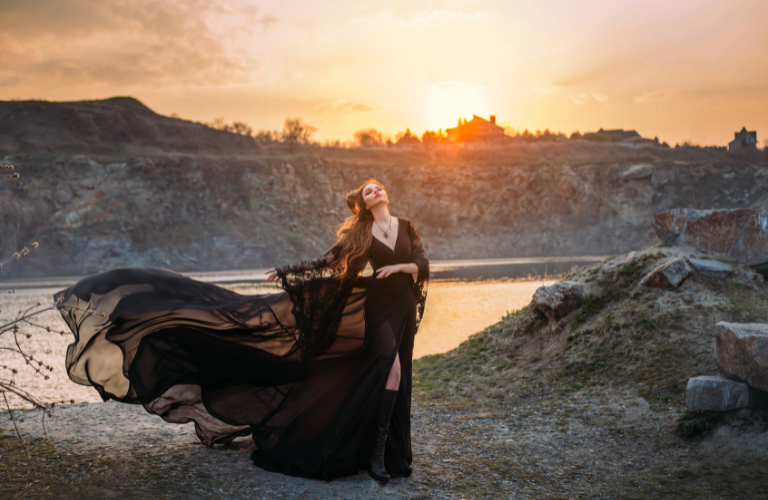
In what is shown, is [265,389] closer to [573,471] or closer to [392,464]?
[392,464]

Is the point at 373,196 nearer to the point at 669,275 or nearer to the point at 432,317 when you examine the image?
the point at 669,275

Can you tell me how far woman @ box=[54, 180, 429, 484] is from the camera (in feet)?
13.3

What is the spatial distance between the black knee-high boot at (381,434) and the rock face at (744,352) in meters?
3.06

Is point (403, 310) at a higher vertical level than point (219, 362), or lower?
higher

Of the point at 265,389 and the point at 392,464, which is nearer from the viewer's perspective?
the point at 392,464

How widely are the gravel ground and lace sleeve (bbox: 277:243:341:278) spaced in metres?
1.48

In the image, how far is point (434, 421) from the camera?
5832mm

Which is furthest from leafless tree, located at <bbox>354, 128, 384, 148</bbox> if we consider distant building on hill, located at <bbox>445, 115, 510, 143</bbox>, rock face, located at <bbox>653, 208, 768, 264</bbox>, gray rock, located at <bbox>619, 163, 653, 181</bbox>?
rock face, located at <bbox>653, 208, 768, 264</bbox>

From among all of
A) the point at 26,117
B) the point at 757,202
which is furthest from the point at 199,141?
the point at 757,202

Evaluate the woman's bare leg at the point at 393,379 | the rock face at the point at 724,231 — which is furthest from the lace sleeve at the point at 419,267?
the rock face at the point at 724,231

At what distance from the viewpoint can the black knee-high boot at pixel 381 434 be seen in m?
3.94

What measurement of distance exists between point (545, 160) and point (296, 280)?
176ft

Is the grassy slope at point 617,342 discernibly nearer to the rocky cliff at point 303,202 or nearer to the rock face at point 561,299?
the rock face at point 561,299

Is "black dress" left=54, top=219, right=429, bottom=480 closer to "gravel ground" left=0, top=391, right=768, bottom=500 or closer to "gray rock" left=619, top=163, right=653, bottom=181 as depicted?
"gravel ground" left=0, top=391, right=768, bottom=500
